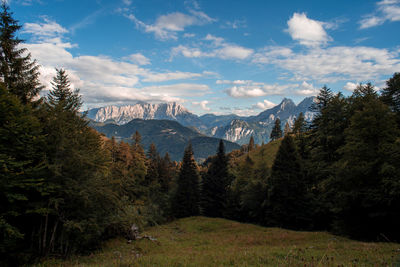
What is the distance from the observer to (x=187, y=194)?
49906 mm

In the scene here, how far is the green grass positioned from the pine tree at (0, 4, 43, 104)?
1433 centimetres

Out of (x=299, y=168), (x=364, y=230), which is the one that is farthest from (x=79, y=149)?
(x=299, y=168)

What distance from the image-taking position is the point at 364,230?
1894 centimetres

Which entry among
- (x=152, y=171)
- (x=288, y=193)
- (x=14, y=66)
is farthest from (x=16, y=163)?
(x=152, y=171)

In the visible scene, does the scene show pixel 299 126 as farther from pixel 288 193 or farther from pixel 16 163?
pixel 16 163

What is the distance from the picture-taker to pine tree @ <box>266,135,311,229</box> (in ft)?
108

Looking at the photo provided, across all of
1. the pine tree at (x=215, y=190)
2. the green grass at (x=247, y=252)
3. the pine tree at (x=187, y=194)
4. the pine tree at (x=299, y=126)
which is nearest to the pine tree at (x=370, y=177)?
the green grass at (x=247, y=252)

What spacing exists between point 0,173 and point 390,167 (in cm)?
2595

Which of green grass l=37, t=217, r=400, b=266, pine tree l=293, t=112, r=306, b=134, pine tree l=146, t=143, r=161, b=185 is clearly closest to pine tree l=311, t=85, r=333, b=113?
pine tree l=293, t=112, r=306, b=134

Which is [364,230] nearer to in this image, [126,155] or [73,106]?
[73,106]

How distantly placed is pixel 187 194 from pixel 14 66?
39291 millimetres

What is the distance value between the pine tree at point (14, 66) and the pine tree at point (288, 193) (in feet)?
108

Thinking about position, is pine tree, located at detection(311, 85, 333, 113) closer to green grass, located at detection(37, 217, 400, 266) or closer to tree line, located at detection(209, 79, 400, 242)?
tree line, located at detection(209, 79, 400, 242)

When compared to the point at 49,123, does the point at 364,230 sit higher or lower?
lower
